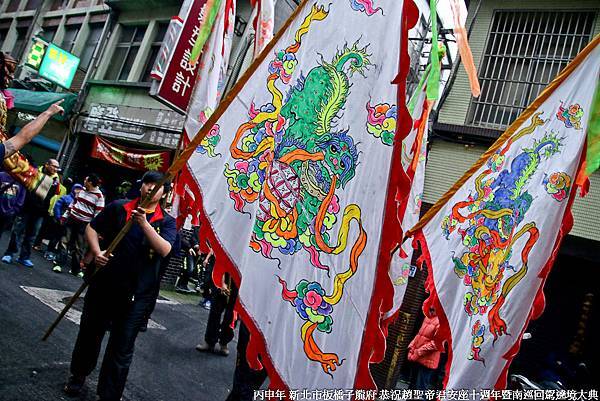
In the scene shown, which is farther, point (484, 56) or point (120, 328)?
point (484, 56)

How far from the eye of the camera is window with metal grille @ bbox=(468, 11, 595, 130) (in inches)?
332

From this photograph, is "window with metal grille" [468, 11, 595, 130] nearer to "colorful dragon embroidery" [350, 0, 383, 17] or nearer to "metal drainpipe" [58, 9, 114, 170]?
"colorful dragon embroidery" [350, 0, 383, 17]

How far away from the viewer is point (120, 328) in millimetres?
3287

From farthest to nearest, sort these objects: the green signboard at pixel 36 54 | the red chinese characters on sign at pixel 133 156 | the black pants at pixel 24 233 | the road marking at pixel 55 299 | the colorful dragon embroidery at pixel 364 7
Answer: the green signboard at pixel 36 54
the red chinese characters on sign at pixel 133 156
the black pants at pixel 24 233
the road marking at pixel 55 299
the colorful dragon embroidery at pixel 364 7

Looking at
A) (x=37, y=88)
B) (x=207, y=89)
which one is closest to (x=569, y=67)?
(x=207, y=89)

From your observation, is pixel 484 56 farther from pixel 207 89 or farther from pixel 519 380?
pixel 207 89

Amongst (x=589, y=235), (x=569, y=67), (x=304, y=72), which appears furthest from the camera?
(x=589, y=235)

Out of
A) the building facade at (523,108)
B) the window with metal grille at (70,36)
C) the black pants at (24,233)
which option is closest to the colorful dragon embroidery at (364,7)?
the building facade at (523,108)

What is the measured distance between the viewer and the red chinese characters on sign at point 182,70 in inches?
215

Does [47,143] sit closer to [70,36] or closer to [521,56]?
[70,36]

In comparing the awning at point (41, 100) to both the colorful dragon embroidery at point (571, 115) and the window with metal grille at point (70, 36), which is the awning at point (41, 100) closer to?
the window with metal grille at point (70, 36)

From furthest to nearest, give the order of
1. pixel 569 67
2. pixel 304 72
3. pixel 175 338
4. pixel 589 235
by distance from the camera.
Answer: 1. pixel 589 235
2. pixel 175 338
3. pixel 569 67
4. pixel 304 72

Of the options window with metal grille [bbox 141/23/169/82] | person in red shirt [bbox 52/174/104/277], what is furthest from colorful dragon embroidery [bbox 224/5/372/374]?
window with metal grille [bbox 141/23/169/82]

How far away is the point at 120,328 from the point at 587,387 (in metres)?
8.45
